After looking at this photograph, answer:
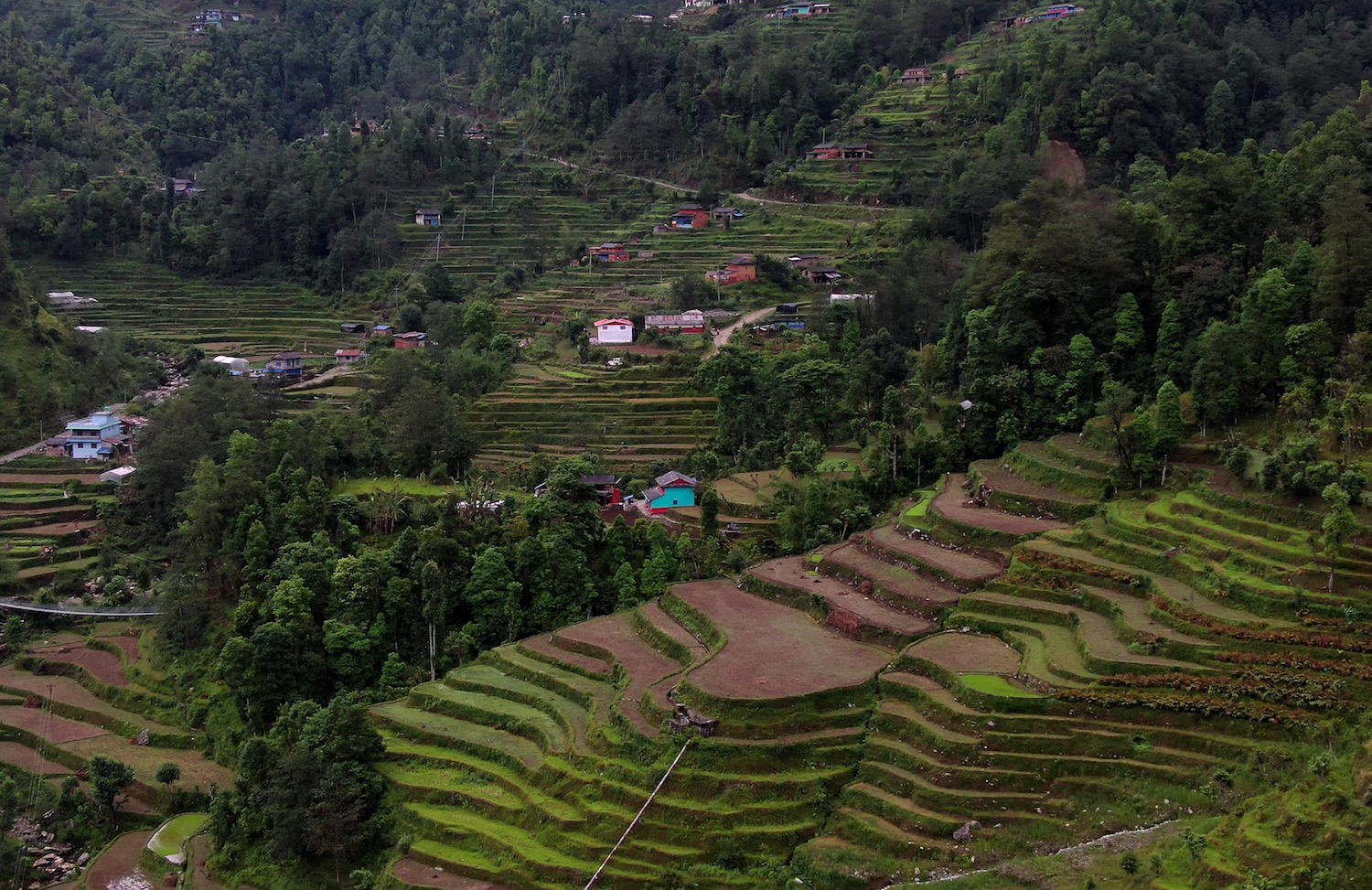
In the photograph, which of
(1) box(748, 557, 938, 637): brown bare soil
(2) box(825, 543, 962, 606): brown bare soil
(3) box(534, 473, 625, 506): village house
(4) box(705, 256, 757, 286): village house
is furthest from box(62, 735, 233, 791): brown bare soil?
(4) box(705, 256, 757, 286): village house

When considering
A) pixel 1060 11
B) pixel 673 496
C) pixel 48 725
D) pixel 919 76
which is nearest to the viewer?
pixel 48 725

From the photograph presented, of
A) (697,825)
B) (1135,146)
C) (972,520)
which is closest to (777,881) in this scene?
(697,825)

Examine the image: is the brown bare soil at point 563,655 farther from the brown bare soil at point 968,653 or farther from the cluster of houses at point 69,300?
the cluster of houses at point 69,300

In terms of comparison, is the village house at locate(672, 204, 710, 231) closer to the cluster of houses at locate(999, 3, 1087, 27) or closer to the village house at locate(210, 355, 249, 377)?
the village house at locate(210, 355, 249, 377)

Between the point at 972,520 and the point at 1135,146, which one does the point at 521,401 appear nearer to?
the point at 972,520

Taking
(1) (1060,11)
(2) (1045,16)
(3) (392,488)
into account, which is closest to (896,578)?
(3) (392,488)

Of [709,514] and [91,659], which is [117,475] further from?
[709,514]

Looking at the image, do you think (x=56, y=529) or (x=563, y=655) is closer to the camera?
(x=563, y=655)
